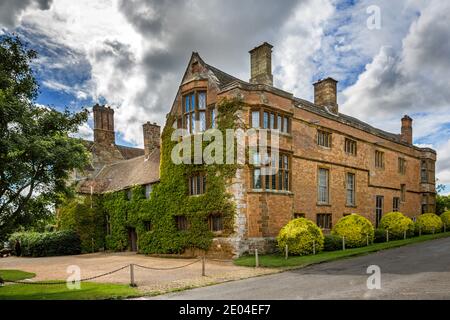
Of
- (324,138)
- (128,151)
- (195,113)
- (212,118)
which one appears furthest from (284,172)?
(128,151)

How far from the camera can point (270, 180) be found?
65.3ft

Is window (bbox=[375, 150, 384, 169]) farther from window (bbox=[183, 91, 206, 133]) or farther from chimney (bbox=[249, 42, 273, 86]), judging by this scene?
window (bbox=[183, 91, 206, 133])

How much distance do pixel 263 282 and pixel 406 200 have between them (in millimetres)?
27012

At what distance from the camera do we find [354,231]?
20.2 meters

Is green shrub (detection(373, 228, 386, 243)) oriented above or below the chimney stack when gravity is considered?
below

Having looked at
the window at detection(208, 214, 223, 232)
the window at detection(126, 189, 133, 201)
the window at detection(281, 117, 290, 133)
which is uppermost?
the window at detection(281, 117, 290, 133)

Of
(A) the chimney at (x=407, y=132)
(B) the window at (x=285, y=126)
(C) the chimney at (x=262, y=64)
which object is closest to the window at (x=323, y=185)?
(B) the window at (x=285, y=126)

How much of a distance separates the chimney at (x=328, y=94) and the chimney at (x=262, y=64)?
8010 millimetres

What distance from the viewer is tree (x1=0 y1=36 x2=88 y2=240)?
11172 mm

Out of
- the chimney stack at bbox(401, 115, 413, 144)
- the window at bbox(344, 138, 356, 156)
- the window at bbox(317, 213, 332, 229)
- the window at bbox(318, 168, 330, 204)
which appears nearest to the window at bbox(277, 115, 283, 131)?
the window at bbox(318, 168, 330, 204)

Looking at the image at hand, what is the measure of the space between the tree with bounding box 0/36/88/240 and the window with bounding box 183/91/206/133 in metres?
8.57

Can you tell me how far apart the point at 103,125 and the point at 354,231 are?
28504 millimetres
